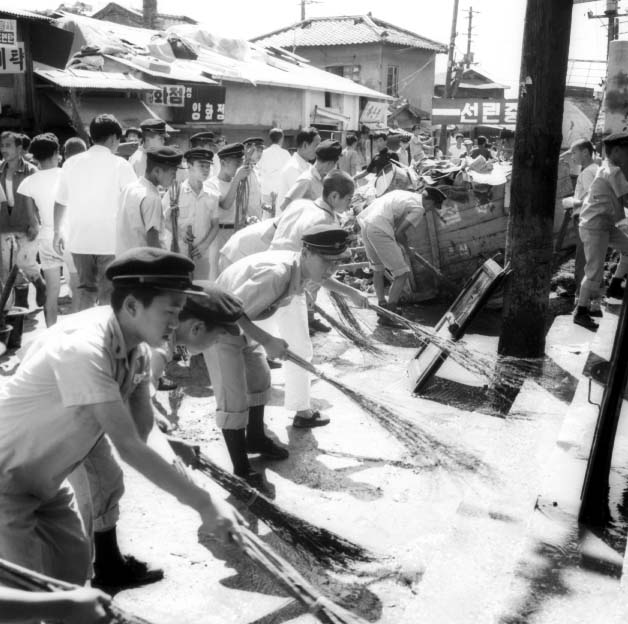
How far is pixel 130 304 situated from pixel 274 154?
8.91 meters

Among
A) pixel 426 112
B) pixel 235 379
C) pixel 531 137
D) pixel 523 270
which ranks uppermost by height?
pixel 426 112

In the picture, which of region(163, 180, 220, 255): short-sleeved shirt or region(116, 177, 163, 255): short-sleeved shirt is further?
region(163, 180, 220, 255): short-sleeved shirt

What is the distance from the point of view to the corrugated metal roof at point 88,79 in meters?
14.6

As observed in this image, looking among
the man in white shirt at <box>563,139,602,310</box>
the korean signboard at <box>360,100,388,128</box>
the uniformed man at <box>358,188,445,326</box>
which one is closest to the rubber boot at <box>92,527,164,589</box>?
the uniformed man at <box>358,188,445,326</box>

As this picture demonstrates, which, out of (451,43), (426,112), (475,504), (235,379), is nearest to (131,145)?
(235,379)

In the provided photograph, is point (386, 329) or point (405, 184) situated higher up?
point (405, 184)

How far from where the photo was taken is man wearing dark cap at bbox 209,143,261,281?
7324 millimetres

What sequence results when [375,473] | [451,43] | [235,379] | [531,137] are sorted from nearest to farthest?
[235,379] < [375,473] < [531,137] < [451,43]

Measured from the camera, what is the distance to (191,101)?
738 inches

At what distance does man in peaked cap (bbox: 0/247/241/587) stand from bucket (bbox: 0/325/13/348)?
438 centimetres

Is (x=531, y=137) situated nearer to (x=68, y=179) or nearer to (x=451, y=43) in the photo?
(x=68, y=179)

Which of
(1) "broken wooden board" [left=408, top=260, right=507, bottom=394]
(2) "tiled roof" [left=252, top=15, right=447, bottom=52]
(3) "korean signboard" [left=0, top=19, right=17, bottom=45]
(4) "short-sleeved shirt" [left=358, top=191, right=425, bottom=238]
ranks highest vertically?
(2) "tiled roof" [left=252, top=15, right=447, bottom=52]

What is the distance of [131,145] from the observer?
1000 centimetres

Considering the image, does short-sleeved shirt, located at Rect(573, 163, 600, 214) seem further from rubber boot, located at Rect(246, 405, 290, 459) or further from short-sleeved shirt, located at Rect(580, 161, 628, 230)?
rubber boot, located at Rect(246, 405, 290, 459)
